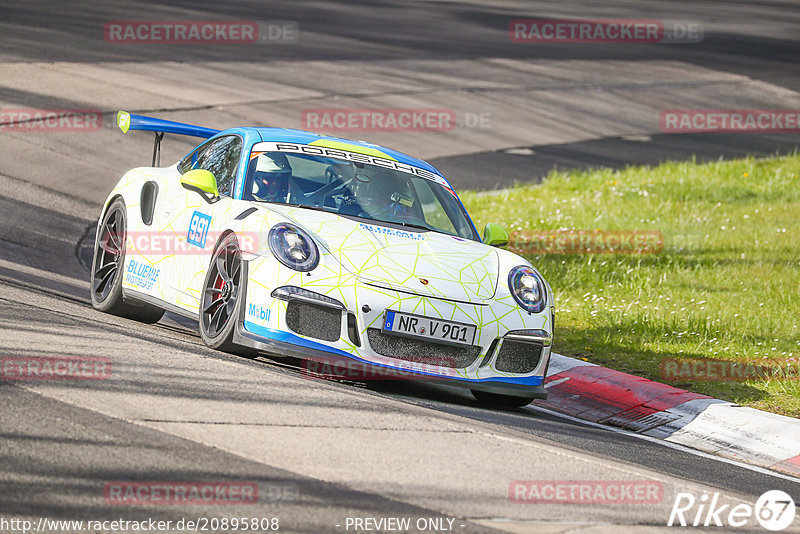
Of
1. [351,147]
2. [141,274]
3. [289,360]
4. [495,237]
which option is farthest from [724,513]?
[141,274]

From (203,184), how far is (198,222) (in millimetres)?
271

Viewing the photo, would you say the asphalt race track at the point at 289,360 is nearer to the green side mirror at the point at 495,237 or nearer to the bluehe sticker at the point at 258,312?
the bluehe sticker at the point at 258,312

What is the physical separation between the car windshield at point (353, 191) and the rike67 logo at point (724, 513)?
3087 millimetres

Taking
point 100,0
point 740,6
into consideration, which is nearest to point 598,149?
point 100,0

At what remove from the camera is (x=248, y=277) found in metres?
6.79

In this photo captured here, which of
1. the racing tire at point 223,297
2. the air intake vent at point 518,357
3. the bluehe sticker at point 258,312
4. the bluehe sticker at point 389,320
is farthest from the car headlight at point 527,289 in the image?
the racing tire at point 223,297

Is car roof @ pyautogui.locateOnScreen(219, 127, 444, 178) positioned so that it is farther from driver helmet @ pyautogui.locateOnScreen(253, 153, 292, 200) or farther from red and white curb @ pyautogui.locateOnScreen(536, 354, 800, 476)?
red and white curb @ pyautogui.locateOnScreen(536, 354, 800, 476)

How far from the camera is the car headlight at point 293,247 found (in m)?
6.73

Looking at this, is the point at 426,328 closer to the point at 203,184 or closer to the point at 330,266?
the point at 330,266

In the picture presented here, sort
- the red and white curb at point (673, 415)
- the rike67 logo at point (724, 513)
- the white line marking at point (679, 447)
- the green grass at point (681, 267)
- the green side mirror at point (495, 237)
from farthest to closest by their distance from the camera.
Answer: the green grass at point (681, 267)
the green side mirror at point (495, 237)
the red and white curb at point (673, 415)
the white line marking at point (679, 447)
the rike67 logo at point (724, 513)

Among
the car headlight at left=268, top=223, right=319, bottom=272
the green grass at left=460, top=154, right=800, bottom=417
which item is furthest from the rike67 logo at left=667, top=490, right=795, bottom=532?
the green grass at left=460, top=154, right=800, bottom=417

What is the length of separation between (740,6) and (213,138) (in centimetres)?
4123

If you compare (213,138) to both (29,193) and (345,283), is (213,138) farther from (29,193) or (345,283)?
(29,193)

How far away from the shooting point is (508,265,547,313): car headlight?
718 centimetres
